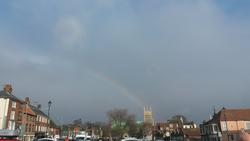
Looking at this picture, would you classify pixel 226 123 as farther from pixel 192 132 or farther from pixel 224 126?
pixel 192 132

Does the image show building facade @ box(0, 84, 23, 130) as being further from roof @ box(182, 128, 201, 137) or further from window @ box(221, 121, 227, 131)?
roof @ box(182, 128, 201, 137)

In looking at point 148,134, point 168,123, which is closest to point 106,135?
point 148,134

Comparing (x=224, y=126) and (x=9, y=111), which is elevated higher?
(x=9, y=111)

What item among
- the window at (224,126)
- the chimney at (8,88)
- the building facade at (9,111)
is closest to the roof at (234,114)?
the window at (224,126)

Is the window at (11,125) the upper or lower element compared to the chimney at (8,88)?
lower

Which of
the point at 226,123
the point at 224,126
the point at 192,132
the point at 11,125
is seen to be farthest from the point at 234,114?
the point at 11,125

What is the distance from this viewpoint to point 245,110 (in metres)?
89.4

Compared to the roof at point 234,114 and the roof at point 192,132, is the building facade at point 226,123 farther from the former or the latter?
the roof at point 192,132

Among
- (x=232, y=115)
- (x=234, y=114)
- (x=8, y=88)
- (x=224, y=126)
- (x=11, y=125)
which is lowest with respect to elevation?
(x=224, y=126)

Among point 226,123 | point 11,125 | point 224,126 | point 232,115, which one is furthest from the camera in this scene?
point 232,115

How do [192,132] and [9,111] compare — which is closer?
[9,111]

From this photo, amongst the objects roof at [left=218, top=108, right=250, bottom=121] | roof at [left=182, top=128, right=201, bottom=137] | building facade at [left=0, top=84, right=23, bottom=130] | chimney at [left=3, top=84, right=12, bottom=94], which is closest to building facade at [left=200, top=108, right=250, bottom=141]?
roof at [left=218, top=108, right=250, bottom=121]

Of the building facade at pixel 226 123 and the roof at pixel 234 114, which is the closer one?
the building facade at pixel 226 123

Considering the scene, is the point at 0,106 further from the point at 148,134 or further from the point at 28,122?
the point at 148,134
